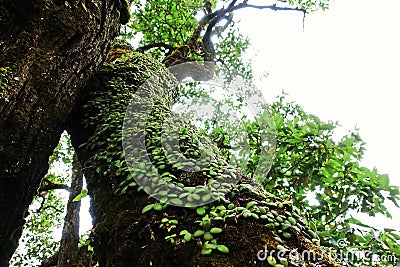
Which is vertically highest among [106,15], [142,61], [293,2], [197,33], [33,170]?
[293,2]

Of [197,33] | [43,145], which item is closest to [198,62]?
[197,33]

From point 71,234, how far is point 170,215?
14.6 feet

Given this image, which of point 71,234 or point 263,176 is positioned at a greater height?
point 263,176

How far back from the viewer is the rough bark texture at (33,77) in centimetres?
233

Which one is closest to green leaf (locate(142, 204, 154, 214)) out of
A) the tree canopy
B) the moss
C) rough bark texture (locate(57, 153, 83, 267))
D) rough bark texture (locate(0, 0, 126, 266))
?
the tree canopy

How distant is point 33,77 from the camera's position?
8.23ft

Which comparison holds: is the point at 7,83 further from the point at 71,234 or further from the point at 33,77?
the point at 71,234

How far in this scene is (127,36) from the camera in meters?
8.76

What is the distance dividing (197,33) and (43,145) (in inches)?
235

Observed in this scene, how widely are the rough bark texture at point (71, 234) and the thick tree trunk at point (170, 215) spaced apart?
2.86 metres

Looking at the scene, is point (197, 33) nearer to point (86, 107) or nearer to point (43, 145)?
point (86, 107)

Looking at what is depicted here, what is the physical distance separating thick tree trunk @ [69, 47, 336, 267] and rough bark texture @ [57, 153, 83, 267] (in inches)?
113

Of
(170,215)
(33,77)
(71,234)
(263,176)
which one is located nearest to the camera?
(170,215)

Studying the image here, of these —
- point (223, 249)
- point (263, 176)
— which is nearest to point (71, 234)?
point (263, 176)
